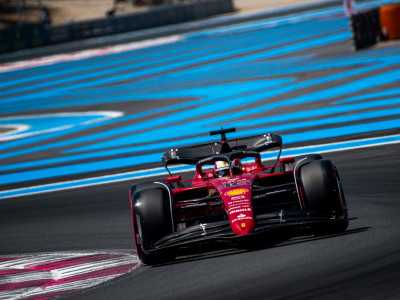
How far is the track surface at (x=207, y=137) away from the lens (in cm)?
576

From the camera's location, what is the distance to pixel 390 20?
76.2 feet

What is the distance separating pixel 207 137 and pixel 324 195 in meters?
8.55

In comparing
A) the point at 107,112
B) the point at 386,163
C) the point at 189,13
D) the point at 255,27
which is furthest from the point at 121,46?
the point at 386,163

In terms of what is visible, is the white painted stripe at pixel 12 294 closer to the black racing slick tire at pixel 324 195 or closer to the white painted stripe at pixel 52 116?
the black racing slick tire at pixel 324 195

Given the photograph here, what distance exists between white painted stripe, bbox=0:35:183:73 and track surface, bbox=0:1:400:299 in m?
1.84

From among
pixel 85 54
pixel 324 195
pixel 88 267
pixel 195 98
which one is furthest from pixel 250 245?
pixel 85 54

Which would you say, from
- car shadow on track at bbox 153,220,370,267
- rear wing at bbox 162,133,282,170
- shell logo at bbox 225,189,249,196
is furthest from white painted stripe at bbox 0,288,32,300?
rear wing at bbox 162,133,282,170

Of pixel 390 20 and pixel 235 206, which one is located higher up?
pixel 390 20

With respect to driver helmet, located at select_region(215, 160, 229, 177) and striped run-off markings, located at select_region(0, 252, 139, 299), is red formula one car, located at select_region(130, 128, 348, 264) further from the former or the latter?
striped run-off markings, located at select_region(0, 252, 139, 299)

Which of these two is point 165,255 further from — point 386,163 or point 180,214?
point 386,163

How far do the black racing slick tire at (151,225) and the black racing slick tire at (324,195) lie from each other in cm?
118

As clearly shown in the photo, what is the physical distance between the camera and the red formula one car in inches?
249

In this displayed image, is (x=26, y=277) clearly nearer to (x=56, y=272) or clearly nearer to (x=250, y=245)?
(x=56, y=272)

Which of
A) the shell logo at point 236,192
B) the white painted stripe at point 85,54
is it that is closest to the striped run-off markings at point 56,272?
the shell logo at point 236,192
